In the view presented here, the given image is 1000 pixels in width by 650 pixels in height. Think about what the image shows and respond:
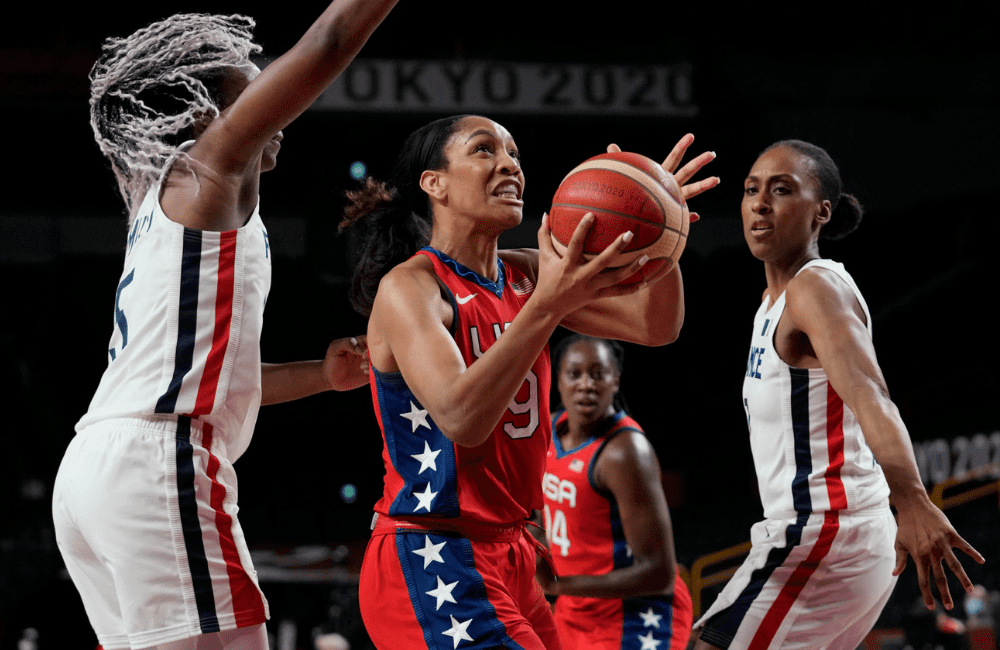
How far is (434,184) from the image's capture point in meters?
2.70

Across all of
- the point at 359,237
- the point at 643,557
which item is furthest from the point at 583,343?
the point at 359,237

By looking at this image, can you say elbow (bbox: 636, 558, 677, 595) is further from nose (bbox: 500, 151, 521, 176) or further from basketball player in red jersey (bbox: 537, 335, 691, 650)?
nose (bbox: 500, 151, 521, 176)

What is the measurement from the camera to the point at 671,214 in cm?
220

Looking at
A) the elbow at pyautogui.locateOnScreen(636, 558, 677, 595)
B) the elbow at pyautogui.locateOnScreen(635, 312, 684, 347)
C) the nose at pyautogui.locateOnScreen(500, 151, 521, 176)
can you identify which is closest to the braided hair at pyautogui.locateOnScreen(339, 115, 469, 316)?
the nose at pyautogui.locateOnScreen(500, 151, 521, 176)

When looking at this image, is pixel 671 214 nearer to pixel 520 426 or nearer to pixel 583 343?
pixel 520 426

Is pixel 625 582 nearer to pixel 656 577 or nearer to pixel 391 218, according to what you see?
pixel 656 577

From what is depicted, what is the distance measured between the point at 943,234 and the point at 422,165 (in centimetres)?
1185

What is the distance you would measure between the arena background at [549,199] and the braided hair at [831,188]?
540 cm

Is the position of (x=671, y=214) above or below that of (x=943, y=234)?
below

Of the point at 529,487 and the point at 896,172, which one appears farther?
the point at 896,172

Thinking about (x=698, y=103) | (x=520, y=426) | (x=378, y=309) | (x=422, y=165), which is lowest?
(x=520, y=426)

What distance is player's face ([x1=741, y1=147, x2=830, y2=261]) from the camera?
3475mm

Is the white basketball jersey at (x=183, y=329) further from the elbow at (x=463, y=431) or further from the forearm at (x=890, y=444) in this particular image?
the forearm at (x=890, y=444)

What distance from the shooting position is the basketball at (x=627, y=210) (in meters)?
2.08
